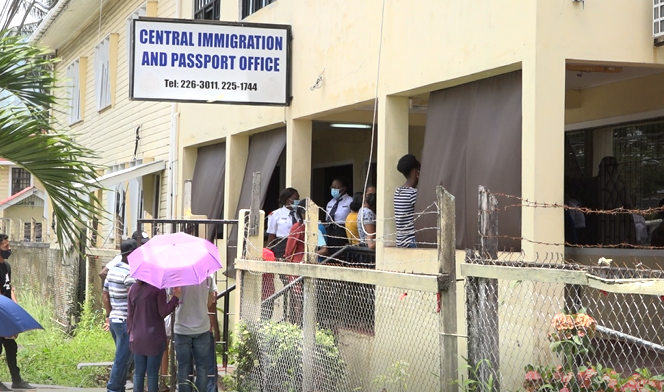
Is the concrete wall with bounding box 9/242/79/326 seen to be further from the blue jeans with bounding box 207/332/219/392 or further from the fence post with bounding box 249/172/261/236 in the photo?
the blue jeans with bounding box 207/332/219/392

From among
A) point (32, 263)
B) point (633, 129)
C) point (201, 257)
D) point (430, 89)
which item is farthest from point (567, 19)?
point (32, 263)

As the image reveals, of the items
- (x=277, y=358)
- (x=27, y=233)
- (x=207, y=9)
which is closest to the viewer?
(x=277, y=358)

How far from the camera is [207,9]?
16750mm

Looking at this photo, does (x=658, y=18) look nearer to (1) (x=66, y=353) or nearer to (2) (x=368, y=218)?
(2) (x=368, y=218)

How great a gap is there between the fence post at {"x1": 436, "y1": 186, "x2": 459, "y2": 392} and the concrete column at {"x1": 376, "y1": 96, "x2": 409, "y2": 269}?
4537 millimetres

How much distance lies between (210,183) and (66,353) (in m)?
4.58

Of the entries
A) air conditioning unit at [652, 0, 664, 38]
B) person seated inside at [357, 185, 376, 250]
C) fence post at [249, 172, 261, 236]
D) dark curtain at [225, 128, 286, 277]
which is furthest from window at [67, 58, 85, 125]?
air conditioning unit at [652, 0, 664, 38]

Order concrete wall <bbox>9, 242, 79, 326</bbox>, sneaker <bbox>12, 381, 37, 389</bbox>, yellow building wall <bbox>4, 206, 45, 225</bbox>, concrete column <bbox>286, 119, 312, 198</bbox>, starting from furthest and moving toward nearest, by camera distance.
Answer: yellow building wall <bbox>4, 206, 45, 225</bbox>, concrete wall <bbox>9, 242, 79, 326</bbox>, concrete column <bbox>286, 119, 312, 198</bbox>, sneaker <bbox>12, 381, 37, 389</bbox>

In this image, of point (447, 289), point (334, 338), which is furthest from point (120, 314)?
point (447, 289)

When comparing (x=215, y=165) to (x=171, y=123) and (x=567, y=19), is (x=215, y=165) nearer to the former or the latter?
(x=171, y=123)

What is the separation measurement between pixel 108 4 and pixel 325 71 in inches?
481

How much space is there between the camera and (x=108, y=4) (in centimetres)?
2258

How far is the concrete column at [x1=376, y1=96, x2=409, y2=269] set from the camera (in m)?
10.5


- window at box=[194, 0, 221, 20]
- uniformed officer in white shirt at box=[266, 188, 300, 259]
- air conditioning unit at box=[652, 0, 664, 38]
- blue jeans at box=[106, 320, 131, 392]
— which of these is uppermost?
window at box=[194, 0, 221, 20]
